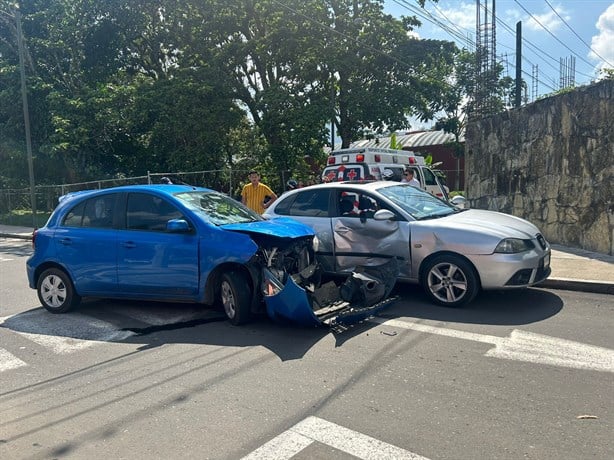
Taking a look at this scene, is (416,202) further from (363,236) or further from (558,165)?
(558,165)

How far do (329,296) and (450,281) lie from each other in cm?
148

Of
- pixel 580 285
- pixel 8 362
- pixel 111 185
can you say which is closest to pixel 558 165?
pixel 580 285

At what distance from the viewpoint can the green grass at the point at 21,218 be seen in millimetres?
24125

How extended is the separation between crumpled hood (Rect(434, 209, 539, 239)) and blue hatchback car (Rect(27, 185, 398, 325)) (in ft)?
5.60

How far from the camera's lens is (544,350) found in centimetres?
488

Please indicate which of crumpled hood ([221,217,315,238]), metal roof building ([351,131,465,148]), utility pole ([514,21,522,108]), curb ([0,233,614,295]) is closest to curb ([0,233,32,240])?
crumpled hood ([221,217,315,238])

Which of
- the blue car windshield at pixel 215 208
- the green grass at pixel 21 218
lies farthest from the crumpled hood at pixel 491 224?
the green grass at pixel 21 218

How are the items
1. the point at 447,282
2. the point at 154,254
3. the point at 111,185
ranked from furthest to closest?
the point at 111,185 < the point at 447,282 < the point at 154,254

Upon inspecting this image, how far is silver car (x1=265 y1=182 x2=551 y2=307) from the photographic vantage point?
6262 mm

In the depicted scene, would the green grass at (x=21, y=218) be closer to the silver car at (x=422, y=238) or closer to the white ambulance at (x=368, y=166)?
the white ambulance at (x=368, y=166)

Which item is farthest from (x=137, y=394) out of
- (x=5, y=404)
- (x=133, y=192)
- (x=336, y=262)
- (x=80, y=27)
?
(x=80, y=27)

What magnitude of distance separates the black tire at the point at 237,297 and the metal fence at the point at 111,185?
12.9 m

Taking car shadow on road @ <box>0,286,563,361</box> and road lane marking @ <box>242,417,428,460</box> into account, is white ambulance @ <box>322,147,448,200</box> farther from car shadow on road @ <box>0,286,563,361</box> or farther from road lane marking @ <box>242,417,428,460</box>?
road lane marking @ <box>242,417,428,460</box>

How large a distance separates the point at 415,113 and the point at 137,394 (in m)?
22.9
